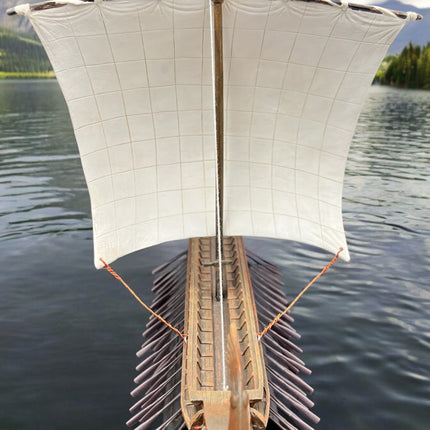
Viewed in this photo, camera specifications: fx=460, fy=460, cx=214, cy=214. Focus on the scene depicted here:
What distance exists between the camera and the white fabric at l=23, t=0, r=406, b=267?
27.5ft

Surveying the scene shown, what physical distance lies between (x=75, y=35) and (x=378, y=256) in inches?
494

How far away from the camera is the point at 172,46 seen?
8664 mm

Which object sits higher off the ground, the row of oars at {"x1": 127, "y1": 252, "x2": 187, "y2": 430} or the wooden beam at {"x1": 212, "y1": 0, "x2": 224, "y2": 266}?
the wooden beam at {"x1": 212, "y1": 0, "x2": 224, "y2": 266}

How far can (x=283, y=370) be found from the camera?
857 cm

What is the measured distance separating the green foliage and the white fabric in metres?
102

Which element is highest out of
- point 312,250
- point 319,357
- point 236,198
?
point 236,198

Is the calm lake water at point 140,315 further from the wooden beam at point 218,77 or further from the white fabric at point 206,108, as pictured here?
the wooden beam at point 218,77

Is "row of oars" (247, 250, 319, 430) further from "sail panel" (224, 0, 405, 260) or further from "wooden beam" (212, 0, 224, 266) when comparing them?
"wooden beam" (212, 0, 224, 266)

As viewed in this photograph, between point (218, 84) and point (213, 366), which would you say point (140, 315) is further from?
point (218, 84)

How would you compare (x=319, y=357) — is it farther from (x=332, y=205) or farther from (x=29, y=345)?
(x=29, y=345)

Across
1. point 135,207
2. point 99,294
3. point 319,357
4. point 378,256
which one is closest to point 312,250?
point 378,256

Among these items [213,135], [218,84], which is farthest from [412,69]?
[218,84]

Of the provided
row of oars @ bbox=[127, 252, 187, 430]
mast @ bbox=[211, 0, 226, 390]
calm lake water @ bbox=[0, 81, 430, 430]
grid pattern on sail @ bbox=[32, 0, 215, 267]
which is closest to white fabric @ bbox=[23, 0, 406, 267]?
grid pattern on sail @ bbox=[32, 0, 215, 267]

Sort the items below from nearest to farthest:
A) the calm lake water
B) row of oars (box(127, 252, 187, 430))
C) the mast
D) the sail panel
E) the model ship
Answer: row of oars (box(127, 252, 187, 430)) → the mast → the model ship → the sail panel → the calm lake water
